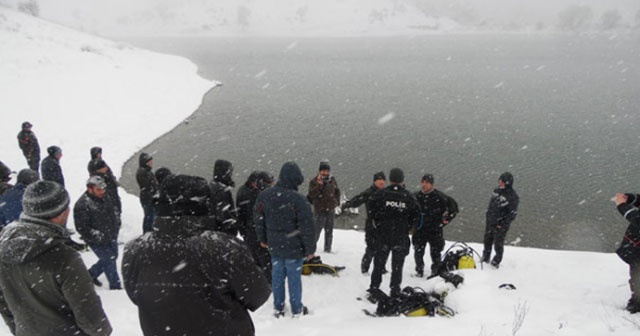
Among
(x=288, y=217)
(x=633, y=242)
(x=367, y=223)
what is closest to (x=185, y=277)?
→ (x=288, y=217)

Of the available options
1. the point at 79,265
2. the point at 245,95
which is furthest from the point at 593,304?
the point at 245,95

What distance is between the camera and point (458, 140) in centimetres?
2555

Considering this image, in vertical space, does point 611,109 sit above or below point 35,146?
above

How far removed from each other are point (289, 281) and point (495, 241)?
16.2ft

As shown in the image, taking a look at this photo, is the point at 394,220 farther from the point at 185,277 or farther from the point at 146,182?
the point at 146,182

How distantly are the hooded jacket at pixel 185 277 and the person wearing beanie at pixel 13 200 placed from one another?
5.77 metres

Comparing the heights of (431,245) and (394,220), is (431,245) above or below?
below

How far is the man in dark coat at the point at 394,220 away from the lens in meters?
6.68

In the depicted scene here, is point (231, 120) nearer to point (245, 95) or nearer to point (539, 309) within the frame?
point (245, 95)

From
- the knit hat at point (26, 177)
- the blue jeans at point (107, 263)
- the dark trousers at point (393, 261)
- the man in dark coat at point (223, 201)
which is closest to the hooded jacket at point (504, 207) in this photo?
the dark trousers at point (393, 261)

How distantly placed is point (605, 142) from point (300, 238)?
25767 mm

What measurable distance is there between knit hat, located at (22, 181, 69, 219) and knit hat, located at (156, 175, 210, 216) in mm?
1135

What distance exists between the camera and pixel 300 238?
5852 mm

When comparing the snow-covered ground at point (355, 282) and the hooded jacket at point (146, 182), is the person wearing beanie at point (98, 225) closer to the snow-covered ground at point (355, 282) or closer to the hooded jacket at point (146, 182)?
the snow-covered ground at point (355, 282)
